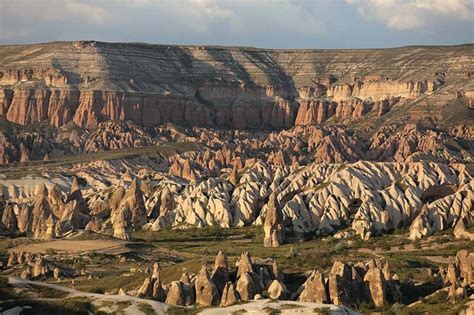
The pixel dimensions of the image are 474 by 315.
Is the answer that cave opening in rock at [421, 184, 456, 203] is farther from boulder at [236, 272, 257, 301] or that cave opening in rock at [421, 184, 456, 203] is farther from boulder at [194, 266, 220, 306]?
boulder at [194, 266, 220, 306]

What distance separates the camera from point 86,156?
18875 centimetres

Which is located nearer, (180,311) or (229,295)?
(180,311)

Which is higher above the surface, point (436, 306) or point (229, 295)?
point (229, 295)

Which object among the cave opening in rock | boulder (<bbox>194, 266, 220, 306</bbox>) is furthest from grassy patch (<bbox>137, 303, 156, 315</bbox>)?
the cave opening in rock

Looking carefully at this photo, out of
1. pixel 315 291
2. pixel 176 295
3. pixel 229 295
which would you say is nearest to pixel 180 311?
pixel 229 295

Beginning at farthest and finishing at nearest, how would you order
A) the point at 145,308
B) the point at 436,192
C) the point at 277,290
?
the point at 436,192 < the point at 277,290 < the point at 145,308

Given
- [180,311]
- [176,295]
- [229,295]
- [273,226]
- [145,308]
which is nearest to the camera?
[145,308]

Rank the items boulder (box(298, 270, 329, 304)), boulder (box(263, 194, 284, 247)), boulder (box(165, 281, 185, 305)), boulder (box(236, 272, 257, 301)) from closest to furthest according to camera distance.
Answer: boulder (box(165, 281, 185, 305)), boulder (box(298, 270, 329, 304)), boulder (box(236, 272, 257, 301)), boulder (box(263, 194, 284, 247))

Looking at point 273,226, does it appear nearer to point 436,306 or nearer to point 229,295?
point 229,295

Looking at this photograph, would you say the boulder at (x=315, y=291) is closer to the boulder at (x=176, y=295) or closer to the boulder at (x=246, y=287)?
the boulder at (x=246, y=287)

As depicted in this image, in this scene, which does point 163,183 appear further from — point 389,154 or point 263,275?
point 263,275

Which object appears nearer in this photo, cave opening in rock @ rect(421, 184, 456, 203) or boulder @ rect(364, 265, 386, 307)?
boulder @ rect(364, 265, 386, 307)

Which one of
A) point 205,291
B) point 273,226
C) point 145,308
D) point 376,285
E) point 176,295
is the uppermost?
point 145,308

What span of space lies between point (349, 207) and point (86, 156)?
7819 centimetres
